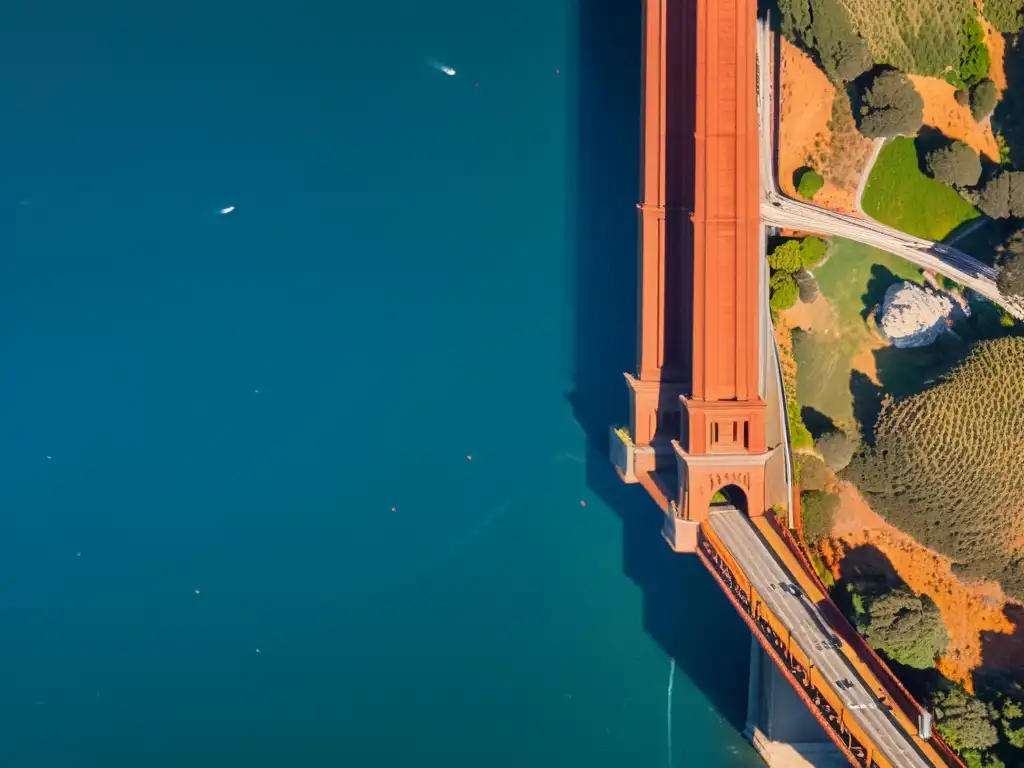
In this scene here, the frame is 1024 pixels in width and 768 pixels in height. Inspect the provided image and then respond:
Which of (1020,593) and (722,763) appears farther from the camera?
(722,763)

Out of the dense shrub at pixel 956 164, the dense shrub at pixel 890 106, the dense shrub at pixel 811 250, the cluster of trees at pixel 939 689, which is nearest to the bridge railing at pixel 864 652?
the cluster of trees at pixel 939 689

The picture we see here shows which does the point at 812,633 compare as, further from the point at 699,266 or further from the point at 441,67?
the point at 441,67

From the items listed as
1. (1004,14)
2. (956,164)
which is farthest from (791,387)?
(1004,14)

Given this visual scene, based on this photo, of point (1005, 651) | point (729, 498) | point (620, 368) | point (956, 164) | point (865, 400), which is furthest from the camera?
point (620, 368)

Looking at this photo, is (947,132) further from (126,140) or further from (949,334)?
(126,140)

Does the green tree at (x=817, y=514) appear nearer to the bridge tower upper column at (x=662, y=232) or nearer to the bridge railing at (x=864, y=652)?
the bridge railing at (x=864, y=652)

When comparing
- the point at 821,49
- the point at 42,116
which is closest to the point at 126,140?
the point at 42,116

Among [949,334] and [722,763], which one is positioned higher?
[949,334]
